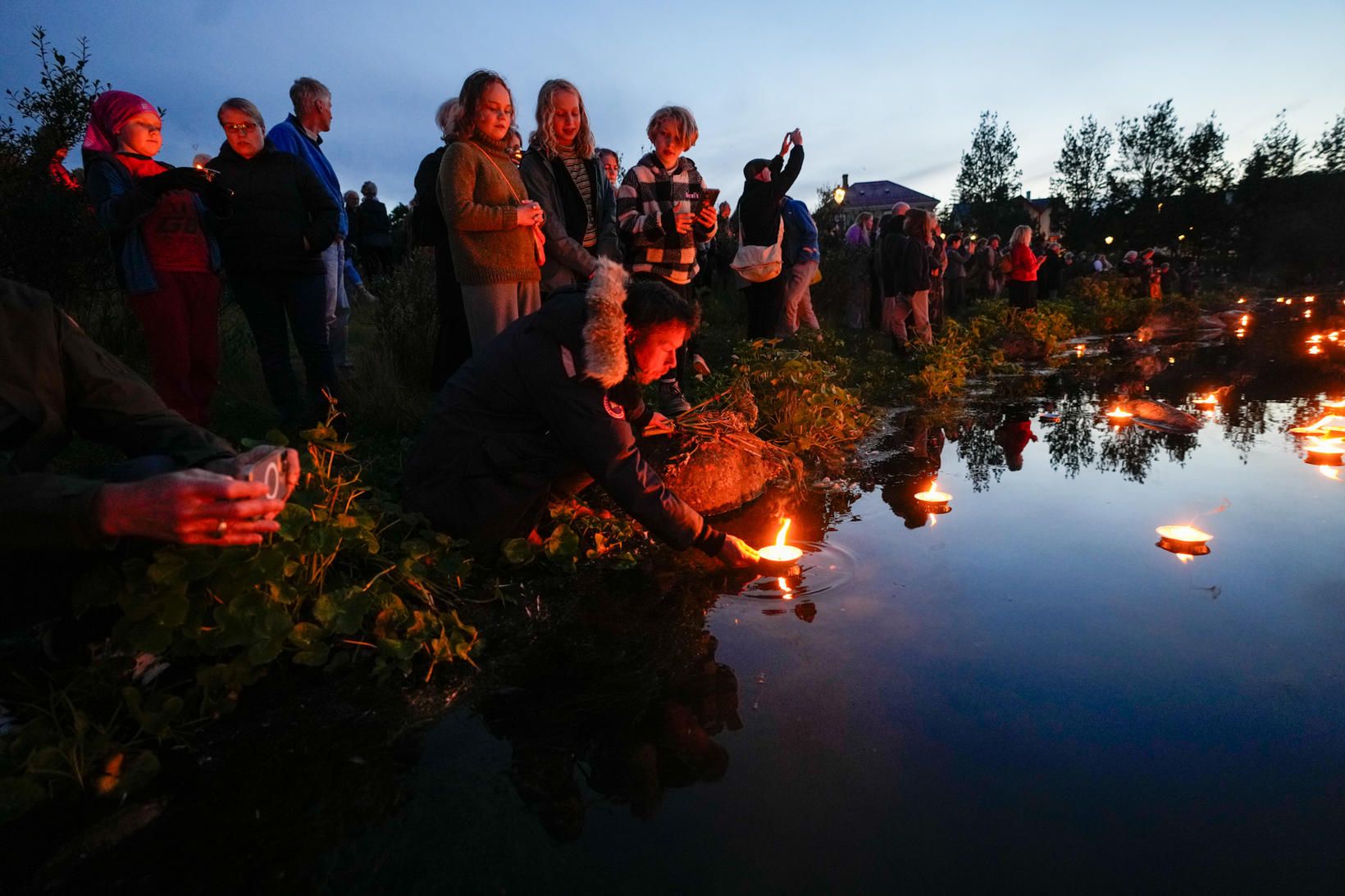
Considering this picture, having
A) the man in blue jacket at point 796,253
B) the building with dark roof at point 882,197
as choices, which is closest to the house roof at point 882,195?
the building with dark roof at point 882,197

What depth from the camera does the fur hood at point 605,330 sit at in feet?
9.01

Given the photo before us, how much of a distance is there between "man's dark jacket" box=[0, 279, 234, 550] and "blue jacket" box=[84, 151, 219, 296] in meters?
2.11

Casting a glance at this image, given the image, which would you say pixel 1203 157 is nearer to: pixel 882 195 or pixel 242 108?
pixel 882 195

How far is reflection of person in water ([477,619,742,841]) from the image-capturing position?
1.89m

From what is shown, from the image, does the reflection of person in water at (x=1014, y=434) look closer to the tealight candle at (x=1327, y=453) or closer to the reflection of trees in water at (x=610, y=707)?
the tealight candle at (x=1327, y=453)

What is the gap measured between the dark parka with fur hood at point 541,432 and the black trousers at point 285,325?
1789mm

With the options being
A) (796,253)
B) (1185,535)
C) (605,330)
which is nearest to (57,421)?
(605,330)

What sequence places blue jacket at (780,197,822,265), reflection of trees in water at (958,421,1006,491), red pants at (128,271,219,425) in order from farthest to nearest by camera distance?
blue jacket at (780,197,822,265) → reflection of trees in water at (958,421,1006,491) → red pants at (128,271,219,425)

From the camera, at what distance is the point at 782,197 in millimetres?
6715

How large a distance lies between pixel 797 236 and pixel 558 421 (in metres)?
5.97

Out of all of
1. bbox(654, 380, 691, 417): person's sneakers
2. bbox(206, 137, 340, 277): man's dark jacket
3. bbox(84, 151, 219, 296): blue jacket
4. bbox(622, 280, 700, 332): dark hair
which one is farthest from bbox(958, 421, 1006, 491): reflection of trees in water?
bbox(84, 151, 219, 296): blue jacket

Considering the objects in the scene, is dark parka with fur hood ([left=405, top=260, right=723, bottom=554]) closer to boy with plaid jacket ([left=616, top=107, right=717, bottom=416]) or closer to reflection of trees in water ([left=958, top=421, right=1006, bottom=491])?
boy with plaid jacket ([left=616, top=107, right=717, bottom=416])

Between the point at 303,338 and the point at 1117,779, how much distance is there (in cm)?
429

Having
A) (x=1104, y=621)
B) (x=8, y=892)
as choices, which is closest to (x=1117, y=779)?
(x=1104, y=621)
